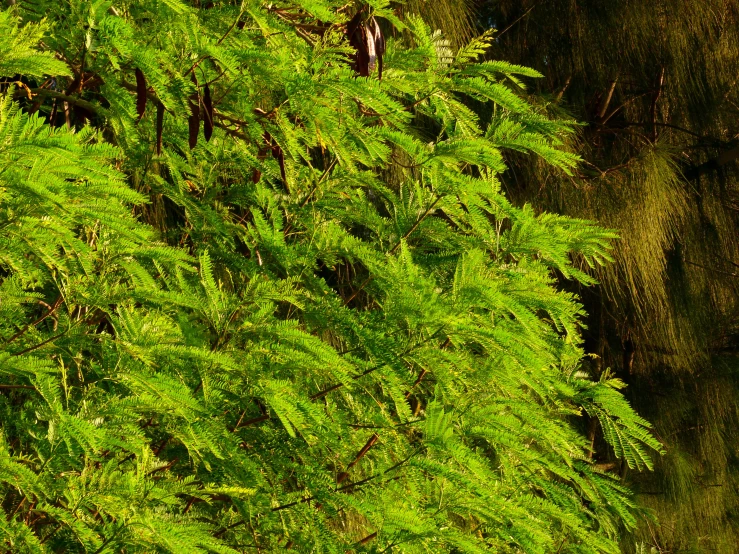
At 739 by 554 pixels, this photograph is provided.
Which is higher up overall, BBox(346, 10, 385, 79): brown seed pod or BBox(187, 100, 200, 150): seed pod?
BBox(346, 10, 385, 79): brown seed pod

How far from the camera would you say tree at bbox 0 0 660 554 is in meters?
1.18

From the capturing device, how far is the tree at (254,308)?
1.18m

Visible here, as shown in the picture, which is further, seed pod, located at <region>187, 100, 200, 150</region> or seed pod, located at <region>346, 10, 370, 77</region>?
seed pod, located at <region>346, 10, 370, 77</region>

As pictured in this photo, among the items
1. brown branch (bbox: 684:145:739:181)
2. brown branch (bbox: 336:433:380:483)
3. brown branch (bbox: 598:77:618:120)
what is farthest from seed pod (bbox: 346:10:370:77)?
brown branch (bbox: 684:145:739:181)

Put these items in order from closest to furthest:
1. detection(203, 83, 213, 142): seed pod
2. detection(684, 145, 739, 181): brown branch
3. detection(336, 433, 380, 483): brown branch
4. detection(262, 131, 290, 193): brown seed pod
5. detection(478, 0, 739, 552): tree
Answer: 1. detection(203, 83, 213, 142): seed pod
2. detection(336, 433, 380, 483): brown branch
3. detection(262, 131, 290, 193): brown seed pod
4. detection(478, 0, 739, 552): tree
5. detection(684, 145, 739, 181): brown branch

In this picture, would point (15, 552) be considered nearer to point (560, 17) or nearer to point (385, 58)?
point (385, 58)

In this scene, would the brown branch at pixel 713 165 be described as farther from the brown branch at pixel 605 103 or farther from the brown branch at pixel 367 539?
the brown branch at pixel 367 539

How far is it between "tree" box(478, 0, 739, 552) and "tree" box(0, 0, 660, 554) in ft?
3.61

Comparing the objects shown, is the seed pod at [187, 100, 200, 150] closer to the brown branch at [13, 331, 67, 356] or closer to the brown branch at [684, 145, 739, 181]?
the brown branch at [13, 331, 67, 356]

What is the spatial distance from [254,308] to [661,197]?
190cm

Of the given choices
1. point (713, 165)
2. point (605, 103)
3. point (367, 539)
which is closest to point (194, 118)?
point (367, 539)

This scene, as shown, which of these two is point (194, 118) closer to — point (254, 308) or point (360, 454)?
point (254, 308)

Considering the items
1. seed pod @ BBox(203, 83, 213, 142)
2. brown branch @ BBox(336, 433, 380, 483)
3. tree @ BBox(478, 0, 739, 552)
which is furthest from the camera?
tree @ BBox(478, 0, 739, 552)

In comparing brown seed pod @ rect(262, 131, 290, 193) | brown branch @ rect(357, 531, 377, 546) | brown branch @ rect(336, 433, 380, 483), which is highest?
brown seed pod @ rect(262, 131, 290, 193)
